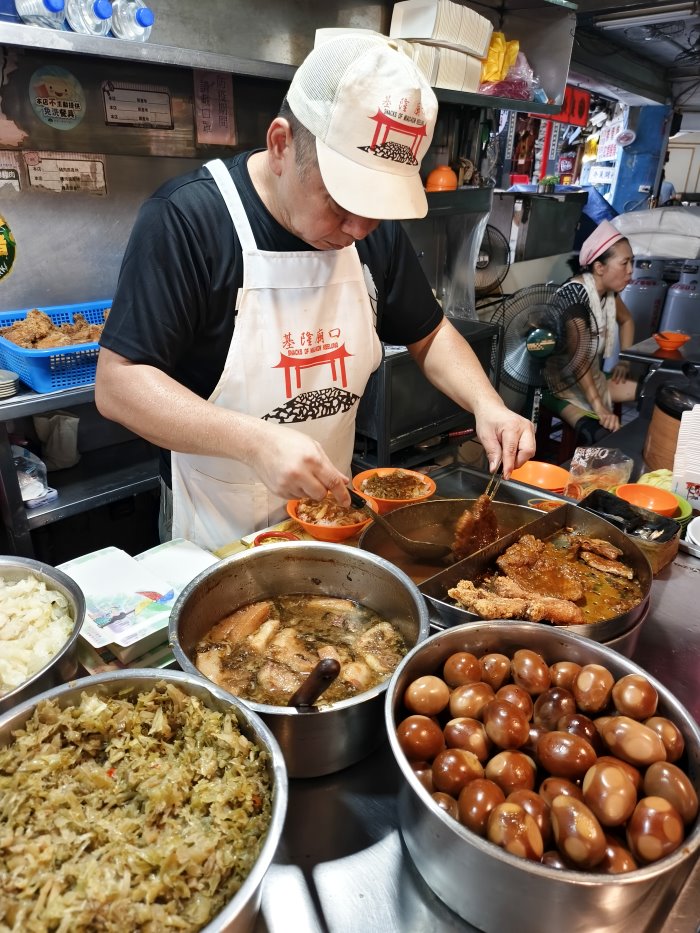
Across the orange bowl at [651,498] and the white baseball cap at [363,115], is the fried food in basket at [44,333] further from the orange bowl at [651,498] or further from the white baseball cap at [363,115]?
the orange bowl at [651,498]

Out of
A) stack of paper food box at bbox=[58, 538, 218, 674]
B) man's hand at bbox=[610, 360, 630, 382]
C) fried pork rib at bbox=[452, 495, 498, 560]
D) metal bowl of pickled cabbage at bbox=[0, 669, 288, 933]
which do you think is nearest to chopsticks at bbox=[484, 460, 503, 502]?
fried pork rib at bbox=[452, 495, 498, 560]

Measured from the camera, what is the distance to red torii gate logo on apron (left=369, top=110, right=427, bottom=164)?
5.27ft

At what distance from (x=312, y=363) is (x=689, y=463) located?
1.53 meters

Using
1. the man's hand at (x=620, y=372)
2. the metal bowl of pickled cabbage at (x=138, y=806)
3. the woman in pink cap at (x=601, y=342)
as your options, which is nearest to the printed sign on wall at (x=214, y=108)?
the woman in pink cap at (x=601, y=342)

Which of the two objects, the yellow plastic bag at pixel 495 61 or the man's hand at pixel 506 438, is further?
the yellow plastic bag at pixel 495 61

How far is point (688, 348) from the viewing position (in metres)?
5.03

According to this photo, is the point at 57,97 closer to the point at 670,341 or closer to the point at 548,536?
the point at 548,536

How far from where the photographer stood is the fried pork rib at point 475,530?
185 centimetres

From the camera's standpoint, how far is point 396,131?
5.40 ft

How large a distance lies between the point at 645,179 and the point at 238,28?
24.3 feet

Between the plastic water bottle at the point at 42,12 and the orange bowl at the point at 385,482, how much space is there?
88.2 inches

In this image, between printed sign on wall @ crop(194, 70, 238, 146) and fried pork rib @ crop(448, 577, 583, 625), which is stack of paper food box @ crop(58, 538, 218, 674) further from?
printed sign on wall @ crop(194, 70, 238, 146)

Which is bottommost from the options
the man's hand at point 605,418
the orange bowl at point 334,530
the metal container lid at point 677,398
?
the man's hand at point 605,418

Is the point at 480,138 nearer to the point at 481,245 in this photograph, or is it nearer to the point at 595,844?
the point at 481,245
